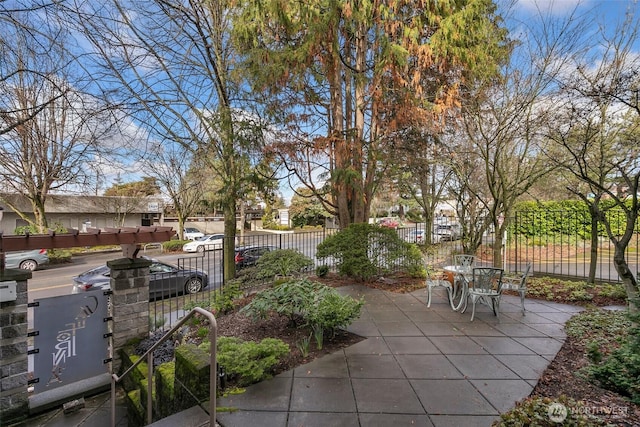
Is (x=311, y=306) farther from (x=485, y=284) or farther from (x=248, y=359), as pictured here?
(x=485, y=284)

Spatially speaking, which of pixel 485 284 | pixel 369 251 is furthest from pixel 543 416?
pixel 369 251

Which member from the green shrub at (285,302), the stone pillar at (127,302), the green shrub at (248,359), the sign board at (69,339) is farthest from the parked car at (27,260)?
the green shrub at (248,359)

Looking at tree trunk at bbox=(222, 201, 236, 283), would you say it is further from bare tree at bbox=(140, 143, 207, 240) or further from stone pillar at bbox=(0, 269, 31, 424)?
bare tree at bbox=(140, 143, 207, 240)

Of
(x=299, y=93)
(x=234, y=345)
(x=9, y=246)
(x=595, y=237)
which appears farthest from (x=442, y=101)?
(x=9, y=246)

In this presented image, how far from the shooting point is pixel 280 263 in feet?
21.4

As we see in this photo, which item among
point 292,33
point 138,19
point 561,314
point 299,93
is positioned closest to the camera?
point 561,314

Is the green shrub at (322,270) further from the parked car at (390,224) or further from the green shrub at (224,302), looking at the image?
the green shrub at (224,302)

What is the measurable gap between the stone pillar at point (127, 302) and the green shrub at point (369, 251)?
401 cm

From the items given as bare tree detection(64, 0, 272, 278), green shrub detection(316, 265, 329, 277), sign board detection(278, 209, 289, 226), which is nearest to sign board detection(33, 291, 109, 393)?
bare tree detection(64, 0, 272, 278)

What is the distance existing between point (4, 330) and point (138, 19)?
581cm

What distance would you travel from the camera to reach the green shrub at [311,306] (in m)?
3.68

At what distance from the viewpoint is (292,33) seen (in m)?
5.65

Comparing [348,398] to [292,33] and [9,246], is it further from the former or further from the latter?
[292,33]

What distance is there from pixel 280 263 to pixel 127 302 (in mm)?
2907
